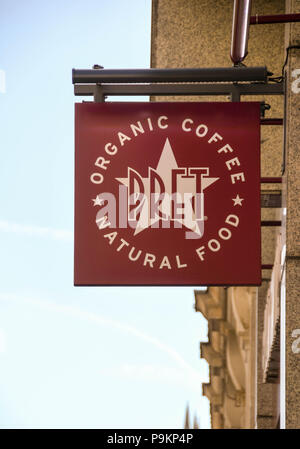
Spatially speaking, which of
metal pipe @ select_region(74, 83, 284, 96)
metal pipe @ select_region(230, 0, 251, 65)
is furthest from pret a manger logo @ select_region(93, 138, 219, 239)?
metal pipe @ select_region(230, 0, 251, 65)

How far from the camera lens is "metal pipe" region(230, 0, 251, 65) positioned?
235 inches

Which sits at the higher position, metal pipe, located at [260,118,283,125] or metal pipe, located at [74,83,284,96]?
metal pipe, located at [74,83,284,96]

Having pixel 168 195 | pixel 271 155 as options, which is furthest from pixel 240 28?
pixel 271 155

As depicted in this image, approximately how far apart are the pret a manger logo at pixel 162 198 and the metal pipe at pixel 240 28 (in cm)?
77

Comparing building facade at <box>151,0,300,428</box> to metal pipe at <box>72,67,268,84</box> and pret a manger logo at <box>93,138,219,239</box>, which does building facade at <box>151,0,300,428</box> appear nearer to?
metal pipe at <box>72,67,268,84</box>

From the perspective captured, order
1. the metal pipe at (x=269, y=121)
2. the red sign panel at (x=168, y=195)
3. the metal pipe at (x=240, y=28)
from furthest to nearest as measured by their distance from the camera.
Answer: the metal pipe at (x=269, y=121)
the metal pipe at (x=240, y=28)
the red sign panel at (x=168, y=195)

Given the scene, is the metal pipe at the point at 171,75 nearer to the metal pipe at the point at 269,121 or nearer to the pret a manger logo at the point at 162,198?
the metal pipe at the point at 269,121

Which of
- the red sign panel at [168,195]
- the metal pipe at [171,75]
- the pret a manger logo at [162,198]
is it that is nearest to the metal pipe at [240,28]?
the metal pipe at [171,75]

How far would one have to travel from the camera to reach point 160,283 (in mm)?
5754

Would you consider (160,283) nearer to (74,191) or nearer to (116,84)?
(74,191)

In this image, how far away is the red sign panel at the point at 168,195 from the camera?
5.79m

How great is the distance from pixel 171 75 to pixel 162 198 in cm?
81
